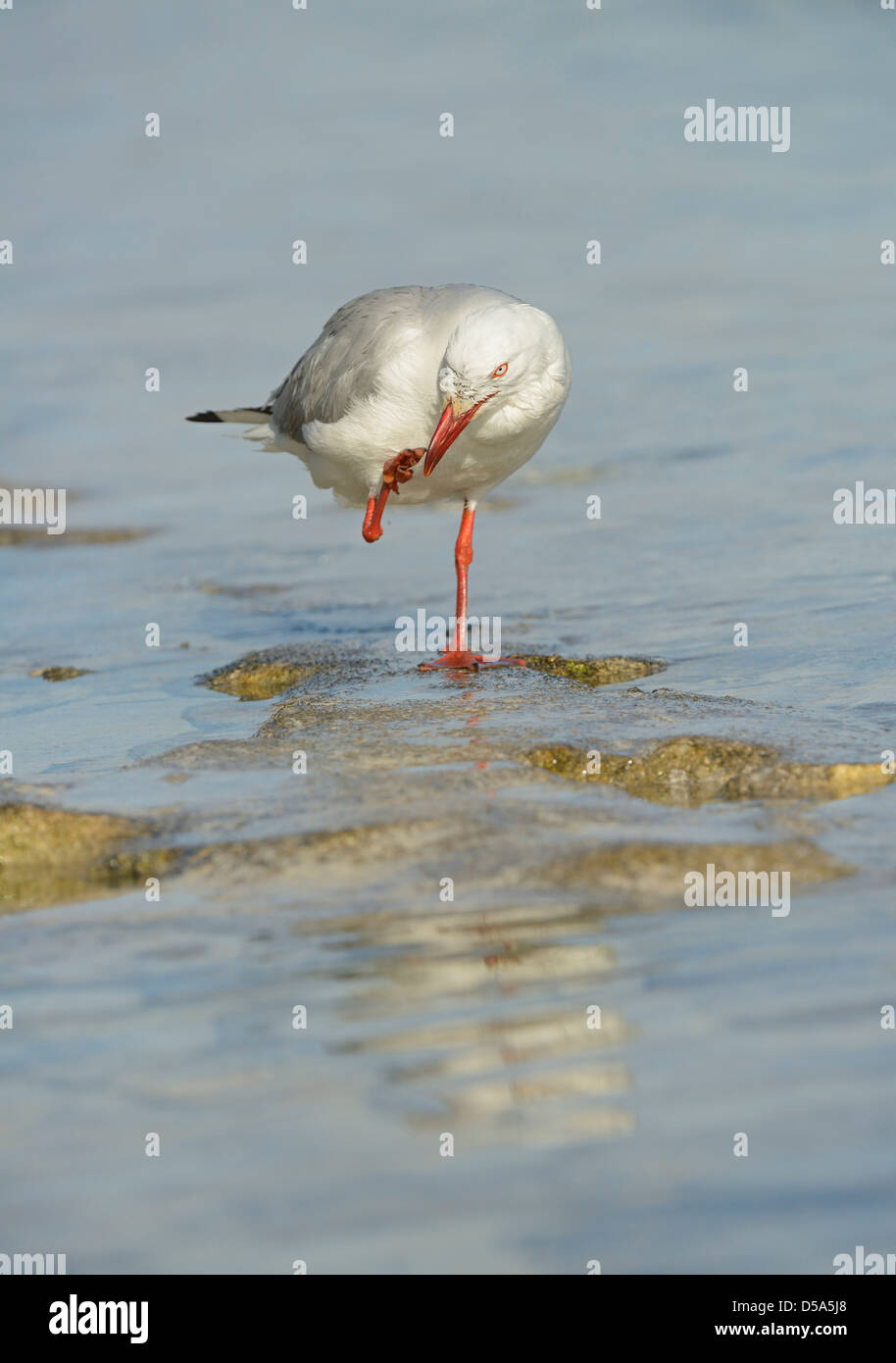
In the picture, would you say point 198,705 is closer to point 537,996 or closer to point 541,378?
point 541,378

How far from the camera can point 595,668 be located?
313 inches

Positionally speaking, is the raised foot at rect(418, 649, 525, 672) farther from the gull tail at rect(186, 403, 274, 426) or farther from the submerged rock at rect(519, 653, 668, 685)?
the gull tail at rect(186, 403, 274, 426)

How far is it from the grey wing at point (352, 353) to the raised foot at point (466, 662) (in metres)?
1.27

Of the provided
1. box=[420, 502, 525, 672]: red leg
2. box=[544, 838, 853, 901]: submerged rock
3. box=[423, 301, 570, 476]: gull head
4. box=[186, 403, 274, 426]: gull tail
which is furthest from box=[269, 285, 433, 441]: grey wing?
box=[544, 838, 853, 901]: submerged rock

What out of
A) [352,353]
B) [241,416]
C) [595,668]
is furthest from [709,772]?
[241,416]

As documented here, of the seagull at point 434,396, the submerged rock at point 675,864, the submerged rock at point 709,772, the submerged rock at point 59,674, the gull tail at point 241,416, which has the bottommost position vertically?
the submerged rock at point 675,864

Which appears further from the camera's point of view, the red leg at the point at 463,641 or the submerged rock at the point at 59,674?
the submerged rock at the point at 59,674

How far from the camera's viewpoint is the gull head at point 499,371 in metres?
7.21

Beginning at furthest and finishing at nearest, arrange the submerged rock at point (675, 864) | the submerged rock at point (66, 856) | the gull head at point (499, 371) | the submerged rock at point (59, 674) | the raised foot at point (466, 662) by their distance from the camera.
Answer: the submerged rock at point (59, 674)
the raised foot at point (466, 662)
the gull head at point (499, 371)
the submerged rock at point (66, 856)
the submerged rock at point (675, 864)

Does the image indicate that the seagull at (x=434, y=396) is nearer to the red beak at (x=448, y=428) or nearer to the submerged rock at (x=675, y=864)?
the red beak at (x=448, y=428)

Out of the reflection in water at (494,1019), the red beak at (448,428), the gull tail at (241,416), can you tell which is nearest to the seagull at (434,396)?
the red beak at (448,428)

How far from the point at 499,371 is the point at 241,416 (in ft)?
10.1

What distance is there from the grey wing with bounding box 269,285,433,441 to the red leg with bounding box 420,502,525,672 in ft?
3.10

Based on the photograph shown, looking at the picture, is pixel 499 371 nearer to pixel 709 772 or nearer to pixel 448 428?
pixel 448 428
